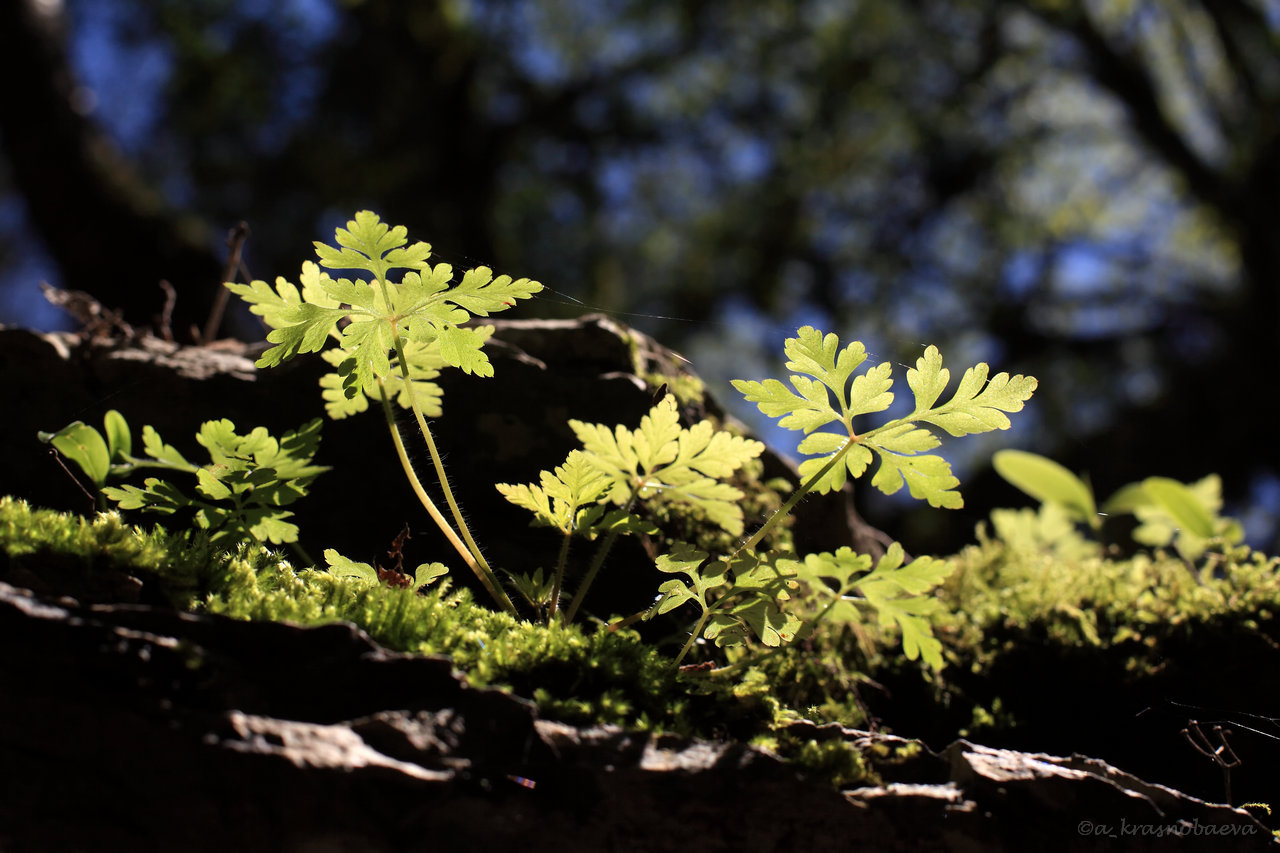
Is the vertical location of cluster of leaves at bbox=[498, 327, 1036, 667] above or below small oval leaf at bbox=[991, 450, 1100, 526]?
below

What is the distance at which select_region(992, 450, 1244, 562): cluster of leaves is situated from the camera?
82.3 inches

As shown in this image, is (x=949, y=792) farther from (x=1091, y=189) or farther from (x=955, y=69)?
(x=1091, y=189)

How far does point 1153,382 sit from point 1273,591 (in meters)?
9.83

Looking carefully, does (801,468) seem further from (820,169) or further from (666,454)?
(820,169)

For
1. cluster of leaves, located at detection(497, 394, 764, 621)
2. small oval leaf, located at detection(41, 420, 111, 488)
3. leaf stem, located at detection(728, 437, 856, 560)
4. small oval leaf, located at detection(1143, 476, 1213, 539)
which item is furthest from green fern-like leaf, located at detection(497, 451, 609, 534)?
small oval leaf, located at detection(1143, 476, 1213, 539)

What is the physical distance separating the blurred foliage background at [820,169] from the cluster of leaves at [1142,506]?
214 inches

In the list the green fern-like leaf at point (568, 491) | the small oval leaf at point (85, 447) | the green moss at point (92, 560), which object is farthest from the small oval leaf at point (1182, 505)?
the small oval leaf at point (85, 447)

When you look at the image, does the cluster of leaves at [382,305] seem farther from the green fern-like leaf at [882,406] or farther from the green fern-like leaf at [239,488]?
the green fern-like leaf at [882,406]

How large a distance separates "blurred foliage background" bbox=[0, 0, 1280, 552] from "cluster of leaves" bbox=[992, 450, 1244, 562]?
17.9ft

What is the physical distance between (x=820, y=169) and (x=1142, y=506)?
1055cm

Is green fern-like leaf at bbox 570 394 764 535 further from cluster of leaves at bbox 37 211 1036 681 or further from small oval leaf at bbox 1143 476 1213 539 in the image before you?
small oval leaf at bbox 1143 476 1213 539

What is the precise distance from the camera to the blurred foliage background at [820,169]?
29.8ft

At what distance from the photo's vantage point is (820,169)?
12.2 m

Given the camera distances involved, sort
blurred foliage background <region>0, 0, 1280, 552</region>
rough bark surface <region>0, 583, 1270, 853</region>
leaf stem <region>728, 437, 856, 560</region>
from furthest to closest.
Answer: blurred foliage background <region>0, 0, 1280, 552</region>
leaf stem <region>728, 437, 856, 560</region>
rough bark surface <region>0, 583, 1270, 853</region>
